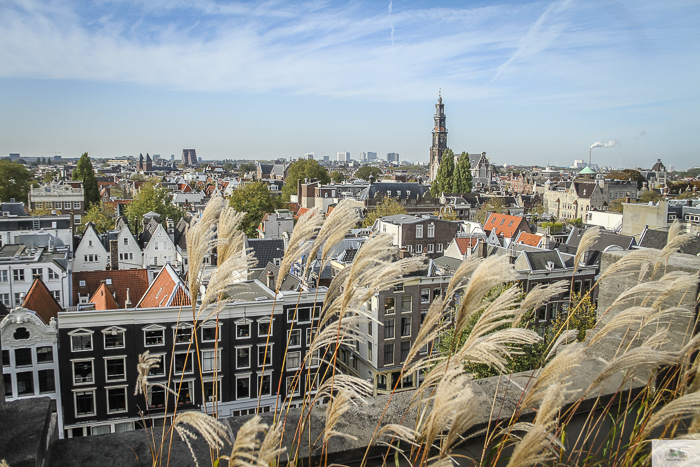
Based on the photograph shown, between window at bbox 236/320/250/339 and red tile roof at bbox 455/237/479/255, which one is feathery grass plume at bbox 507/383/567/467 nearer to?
window at bbox 236/320/250/339

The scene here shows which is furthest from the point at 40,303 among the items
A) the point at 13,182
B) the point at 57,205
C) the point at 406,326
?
the point at 13,182

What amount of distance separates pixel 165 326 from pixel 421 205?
5023cm

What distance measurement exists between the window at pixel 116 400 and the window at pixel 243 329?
4470mm

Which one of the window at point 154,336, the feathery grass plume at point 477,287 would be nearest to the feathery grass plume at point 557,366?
the feathery grass plume at point 477,287

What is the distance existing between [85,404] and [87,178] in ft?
173

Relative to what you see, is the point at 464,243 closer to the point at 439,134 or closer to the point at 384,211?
the point at 384,211

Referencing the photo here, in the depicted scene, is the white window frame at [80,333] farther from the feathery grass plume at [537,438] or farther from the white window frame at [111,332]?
the feathery grass plume at [537,438]

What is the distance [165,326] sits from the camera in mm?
17906

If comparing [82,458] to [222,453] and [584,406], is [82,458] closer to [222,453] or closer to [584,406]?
[222,453]

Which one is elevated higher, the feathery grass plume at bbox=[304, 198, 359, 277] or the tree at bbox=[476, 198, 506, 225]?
the feathery grass plume at bbox=[304, 198, 359, 277]

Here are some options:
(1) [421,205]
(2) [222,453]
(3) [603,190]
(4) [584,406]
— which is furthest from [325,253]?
(3) [603,190]

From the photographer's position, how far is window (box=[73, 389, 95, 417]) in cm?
1770

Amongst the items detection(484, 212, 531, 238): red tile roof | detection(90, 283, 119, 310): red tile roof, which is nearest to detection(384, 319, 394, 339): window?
detection(90, 283, 119, 310): red tile roof

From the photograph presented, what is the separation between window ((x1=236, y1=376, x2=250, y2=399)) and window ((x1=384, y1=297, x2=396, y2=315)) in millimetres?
7481
